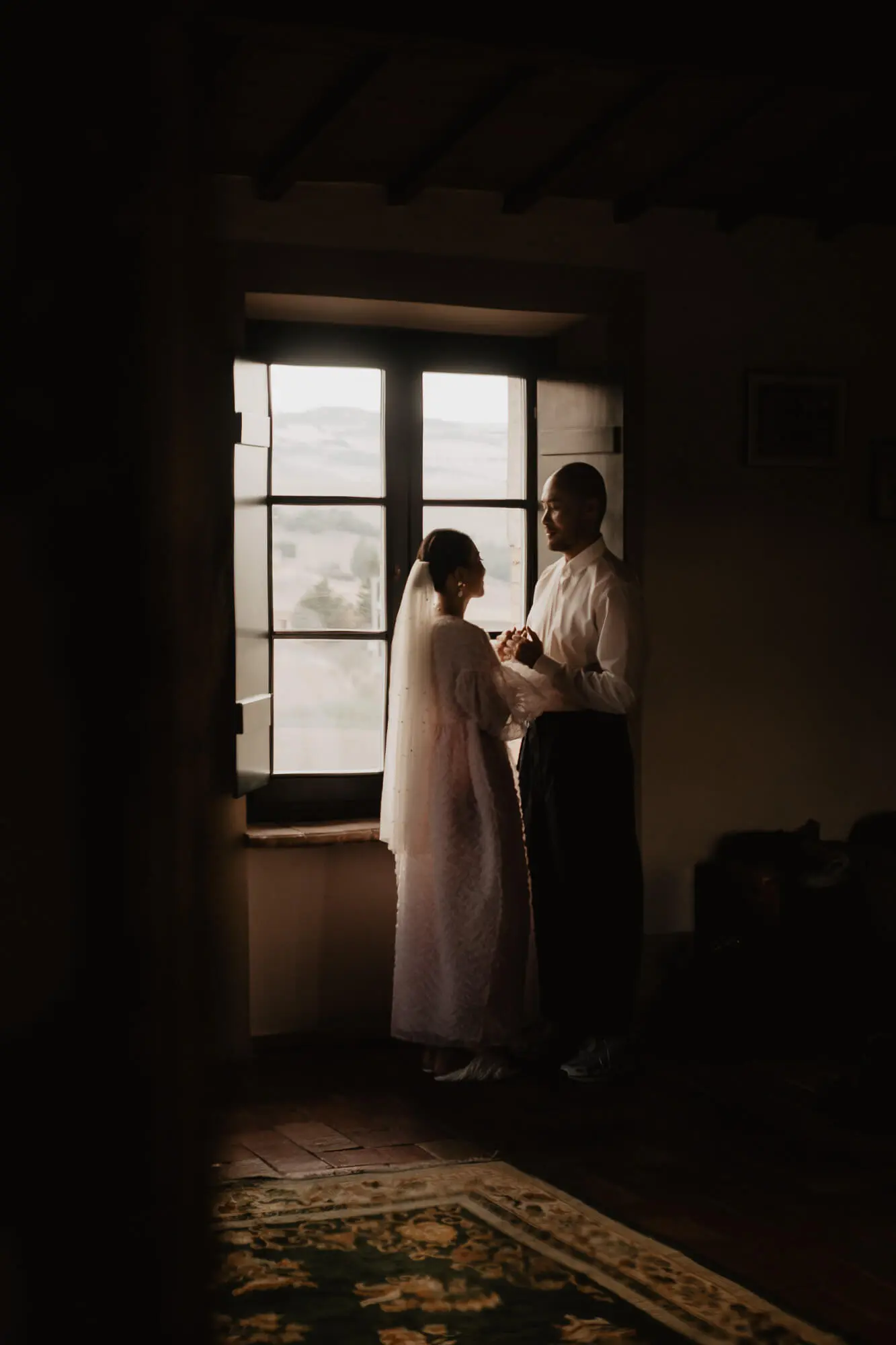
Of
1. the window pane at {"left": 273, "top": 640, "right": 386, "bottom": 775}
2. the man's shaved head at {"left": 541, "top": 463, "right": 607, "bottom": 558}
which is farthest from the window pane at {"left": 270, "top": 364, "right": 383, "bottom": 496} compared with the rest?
the man's shaved head at {"left": 541, "top": 463, "right": 607, "bottom": 558}

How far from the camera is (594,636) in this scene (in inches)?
169

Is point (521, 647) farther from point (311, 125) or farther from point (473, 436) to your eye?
point (311, 125)

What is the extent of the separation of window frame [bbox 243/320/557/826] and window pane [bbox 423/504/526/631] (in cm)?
3

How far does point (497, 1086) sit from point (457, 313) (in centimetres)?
236

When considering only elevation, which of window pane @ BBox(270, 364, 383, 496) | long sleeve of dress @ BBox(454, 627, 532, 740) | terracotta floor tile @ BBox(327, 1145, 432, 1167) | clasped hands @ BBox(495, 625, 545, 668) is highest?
window pane @ BBox(270, 364, 383, 496)

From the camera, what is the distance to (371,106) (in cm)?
385

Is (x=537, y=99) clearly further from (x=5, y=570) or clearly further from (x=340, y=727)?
(x=5, y=570)

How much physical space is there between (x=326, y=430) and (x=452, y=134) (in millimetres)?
1122

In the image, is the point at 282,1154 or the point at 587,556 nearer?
the point at 282,1154

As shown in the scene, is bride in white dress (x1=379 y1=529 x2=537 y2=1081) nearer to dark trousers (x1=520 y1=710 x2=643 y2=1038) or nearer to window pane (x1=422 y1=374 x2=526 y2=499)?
dark trousers (x1=520 y1=710 x2=643 y2=1038)

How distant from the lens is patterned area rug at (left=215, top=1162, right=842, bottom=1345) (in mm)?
2527

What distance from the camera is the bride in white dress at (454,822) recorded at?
13.9 feet

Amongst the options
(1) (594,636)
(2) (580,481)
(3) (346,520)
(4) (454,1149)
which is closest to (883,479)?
(2) (580,481)

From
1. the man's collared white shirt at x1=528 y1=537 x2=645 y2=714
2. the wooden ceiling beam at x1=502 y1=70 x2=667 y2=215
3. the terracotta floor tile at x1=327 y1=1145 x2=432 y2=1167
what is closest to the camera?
the terracotta floor tile at x1=327 y1=1145 x2=432 y2=1167
